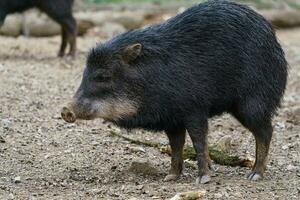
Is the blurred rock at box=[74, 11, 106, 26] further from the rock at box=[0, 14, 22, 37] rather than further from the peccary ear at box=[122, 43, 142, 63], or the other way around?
the peccary ear at box=[122, 43, 142, 63]

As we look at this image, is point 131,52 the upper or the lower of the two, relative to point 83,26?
upper

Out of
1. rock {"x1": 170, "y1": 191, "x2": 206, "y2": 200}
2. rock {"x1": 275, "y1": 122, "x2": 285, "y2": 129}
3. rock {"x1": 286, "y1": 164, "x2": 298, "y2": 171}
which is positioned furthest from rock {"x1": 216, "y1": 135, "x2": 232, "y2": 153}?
rock {"x1": 170, "y1": 191, "x2": 206, "y2": 200}

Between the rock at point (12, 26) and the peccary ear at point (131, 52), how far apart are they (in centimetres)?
866

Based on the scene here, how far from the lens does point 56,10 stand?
1305cm

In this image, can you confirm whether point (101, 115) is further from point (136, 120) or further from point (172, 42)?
point (172, 42)

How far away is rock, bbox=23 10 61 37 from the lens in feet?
50.0

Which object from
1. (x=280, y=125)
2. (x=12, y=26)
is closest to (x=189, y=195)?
(x=280, y=125)

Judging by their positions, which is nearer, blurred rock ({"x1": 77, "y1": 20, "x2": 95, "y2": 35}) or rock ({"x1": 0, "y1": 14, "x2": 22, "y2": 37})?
rock ({"x1": 0, "y1": 14, "x2": 22, "y2": 37})

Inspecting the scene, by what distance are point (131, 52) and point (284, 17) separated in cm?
1077

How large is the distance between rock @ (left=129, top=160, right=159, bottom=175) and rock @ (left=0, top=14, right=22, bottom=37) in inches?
334

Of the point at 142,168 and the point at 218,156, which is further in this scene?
the point at 218,156

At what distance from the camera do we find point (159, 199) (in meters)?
6.10

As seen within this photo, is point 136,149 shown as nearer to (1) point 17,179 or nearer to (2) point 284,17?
(1) point 17,179

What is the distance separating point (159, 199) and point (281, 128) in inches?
134
